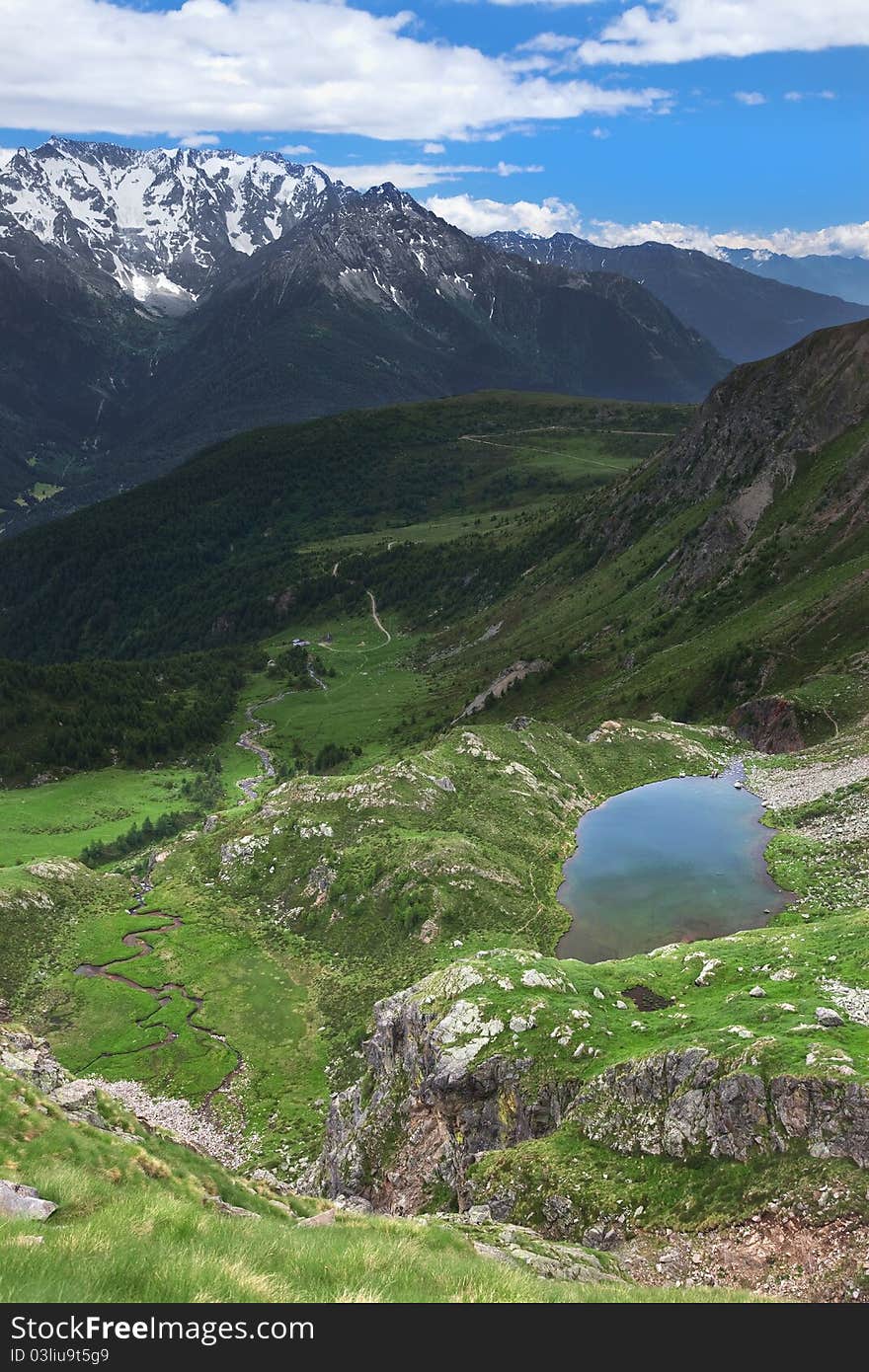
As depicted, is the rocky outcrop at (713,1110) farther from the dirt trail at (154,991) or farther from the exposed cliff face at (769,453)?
the exposed cliff face at (769,453)

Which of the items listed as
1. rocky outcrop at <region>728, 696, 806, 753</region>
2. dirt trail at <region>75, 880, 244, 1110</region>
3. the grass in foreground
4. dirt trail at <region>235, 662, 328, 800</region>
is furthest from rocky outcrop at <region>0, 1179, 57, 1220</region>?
dirt trail at <region>235, 662, 328, 800</region>

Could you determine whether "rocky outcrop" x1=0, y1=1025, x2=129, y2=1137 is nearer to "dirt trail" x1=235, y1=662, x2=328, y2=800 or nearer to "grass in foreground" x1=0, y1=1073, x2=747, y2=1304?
"grass in foreground" x1=0, y1=1073, x2=747, y2=1304

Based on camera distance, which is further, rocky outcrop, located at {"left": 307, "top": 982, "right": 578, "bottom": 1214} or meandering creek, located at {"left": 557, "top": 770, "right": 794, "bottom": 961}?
meandering creek, located at {"left": 557, "top": 770, "right": 794, "bottom": 961}

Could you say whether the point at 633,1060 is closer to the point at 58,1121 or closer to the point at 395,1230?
the point at 395,1230
